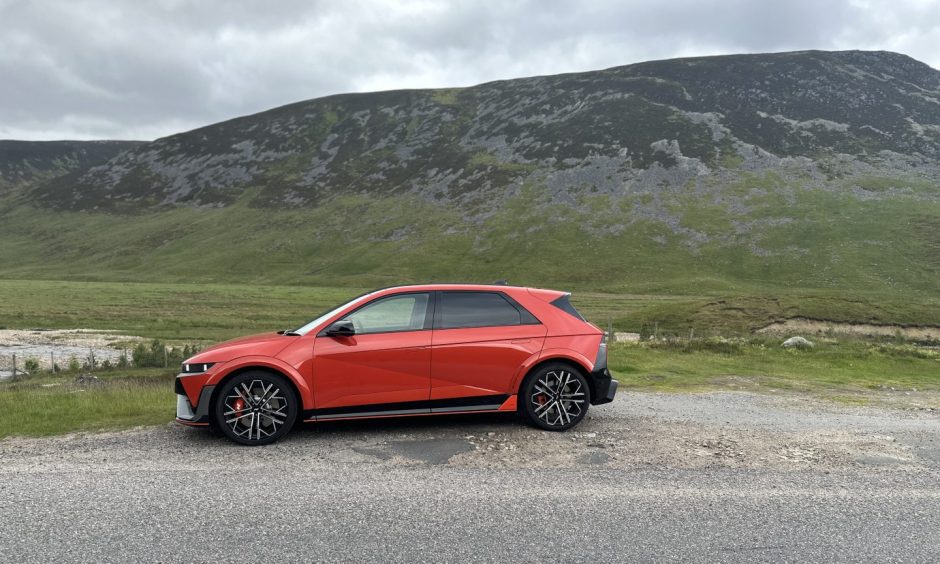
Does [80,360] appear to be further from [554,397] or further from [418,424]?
[554,397]

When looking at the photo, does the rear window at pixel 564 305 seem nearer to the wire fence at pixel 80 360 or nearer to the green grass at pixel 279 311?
the wire fence at pixel 80 360

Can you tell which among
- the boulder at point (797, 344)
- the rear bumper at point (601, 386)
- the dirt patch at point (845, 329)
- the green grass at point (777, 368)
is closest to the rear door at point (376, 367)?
the rear bumper at point (601, 386)

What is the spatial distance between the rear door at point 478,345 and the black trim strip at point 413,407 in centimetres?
1

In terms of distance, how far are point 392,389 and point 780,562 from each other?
477 centimetres

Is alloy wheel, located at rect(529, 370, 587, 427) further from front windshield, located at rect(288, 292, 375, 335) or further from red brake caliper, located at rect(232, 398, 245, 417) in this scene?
red brake caliper, located at rect(232, 398, 245, 417)

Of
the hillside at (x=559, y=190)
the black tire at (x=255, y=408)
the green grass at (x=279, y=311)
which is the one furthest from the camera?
the hillside at (x=559, y=190)

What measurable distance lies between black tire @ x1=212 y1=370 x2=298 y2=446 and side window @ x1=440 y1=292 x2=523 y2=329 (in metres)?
2.25

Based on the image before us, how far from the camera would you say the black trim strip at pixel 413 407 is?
7.65 m

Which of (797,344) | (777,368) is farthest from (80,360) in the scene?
(797,344)

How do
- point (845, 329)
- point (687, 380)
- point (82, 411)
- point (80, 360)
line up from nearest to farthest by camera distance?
point (82, 411), point (687, 380), point (80, 360), point (845, 329)

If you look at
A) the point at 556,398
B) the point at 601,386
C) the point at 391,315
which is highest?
the point at 391,315

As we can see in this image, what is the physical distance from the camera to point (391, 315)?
803cm

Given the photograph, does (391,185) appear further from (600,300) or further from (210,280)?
(600,300)

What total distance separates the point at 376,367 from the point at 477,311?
1605 mm
